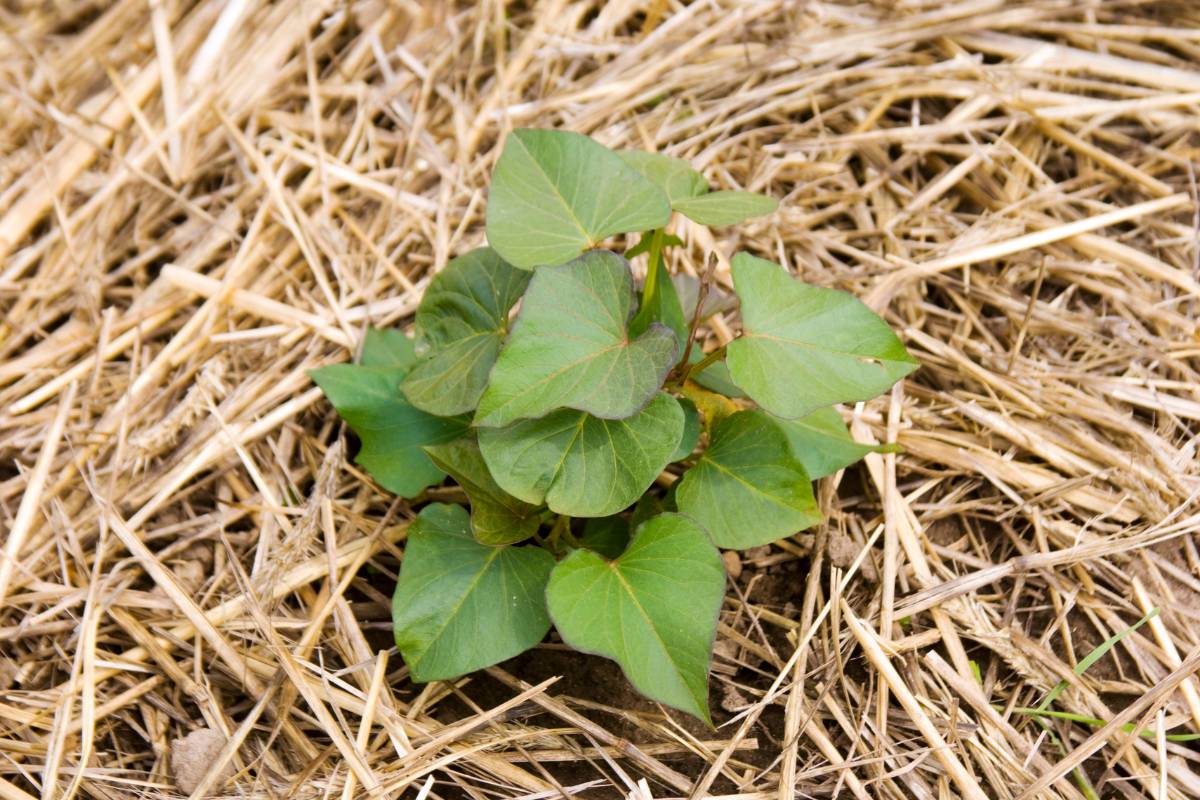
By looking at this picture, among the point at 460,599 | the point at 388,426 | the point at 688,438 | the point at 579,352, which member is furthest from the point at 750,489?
the point at 388,426

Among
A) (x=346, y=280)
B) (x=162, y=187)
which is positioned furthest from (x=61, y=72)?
(x=346, y=280)

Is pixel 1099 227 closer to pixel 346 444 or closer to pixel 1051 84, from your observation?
pixel 1051 84

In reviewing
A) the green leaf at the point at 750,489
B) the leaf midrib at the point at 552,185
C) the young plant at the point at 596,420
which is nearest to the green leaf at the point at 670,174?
the young plant at the point at 596,420

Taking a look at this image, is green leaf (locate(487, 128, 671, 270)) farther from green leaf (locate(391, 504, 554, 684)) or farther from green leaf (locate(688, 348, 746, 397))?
green leaf (locate(391, 504, 554, 684))

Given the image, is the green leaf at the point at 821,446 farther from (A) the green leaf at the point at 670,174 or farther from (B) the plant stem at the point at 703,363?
(A) the green leaf at the point at 670,174

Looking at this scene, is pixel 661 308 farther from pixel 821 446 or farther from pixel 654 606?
pixel 654 606

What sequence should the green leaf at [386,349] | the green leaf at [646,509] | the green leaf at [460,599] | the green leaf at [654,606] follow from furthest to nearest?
the green leaf at [386,349] → the green leaf at [646,509] → the green leaf at [460,599] → the green leaf at [654,606]

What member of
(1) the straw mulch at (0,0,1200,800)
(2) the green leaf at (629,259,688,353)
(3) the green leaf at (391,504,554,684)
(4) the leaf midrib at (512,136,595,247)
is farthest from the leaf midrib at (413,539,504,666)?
(4) the leaf midrib at (512,136,595,247)
